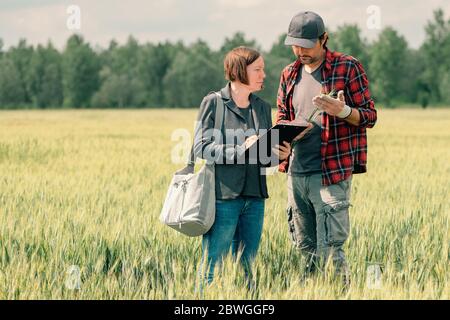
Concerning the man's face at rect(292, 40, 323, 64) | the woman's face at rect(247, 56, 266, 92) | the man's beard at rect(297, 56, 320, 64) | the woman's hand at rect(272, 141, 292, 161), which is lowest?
the woman's hand at rect(272, 141, 292, 161)

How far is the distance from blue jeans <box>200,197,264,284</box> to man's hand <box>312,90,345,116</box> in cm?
62

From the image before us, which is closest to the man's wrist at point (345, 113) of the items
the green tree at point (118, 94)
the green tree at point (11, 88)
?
the green tree at point (118, 94)

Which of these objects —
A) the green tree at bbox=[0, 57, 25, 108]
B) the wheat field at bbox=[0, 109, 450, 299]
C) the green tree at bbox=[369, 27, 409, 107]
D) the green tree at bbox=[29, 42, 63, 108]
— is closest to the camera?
the wheat field at bbox=[0, 109, 450, 299]

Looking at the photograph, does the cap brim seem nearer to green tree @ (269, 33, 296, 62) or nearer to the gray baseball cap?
the gray baseball cap

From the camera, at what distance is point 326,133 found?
161 inches

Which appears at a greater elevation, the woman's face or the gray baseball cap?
the gray baseball cap

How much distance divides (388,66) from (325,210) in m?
69.1

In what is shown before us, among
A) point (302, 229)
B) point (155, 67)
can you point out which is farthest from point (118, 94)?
point (302, 229)

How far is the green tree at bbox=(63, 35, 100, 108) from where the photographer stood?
70625mm

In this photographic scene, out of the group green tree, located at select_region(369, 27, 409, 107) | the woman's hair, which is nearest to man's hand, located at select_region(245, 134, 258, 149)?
the woman's hair

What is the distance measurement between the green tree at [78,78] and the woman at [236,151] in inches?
2683

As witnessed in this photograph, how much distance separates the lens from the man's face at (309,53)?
4.03 meters

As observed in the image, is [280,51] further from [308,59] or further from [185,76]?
[308,59]
